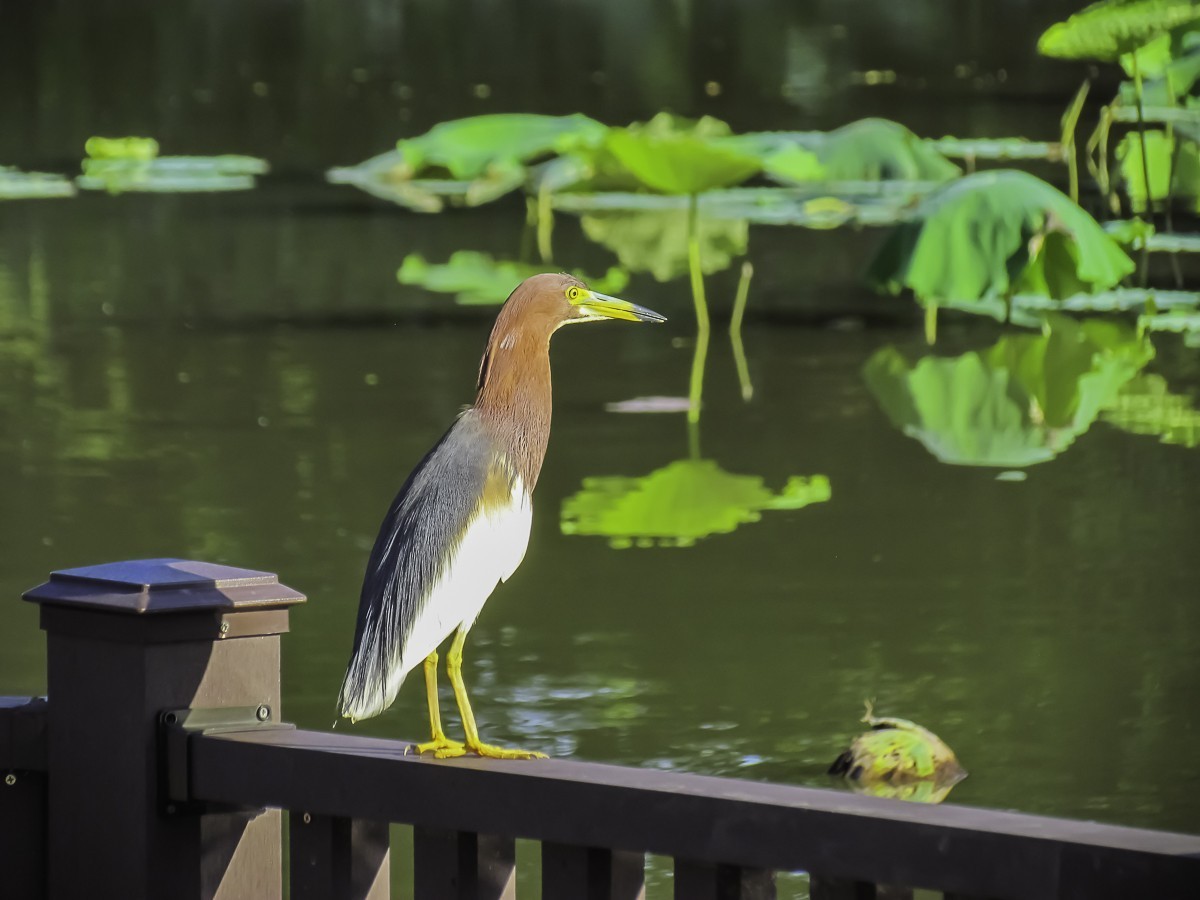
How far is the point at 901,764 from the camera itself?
466 centimetres

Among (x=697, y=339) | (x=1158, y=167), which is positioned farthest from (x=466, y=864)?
(x=1158, y=167)

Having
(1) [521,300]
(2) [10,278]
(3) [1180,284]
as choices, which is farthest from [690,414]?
(1) [521,300]

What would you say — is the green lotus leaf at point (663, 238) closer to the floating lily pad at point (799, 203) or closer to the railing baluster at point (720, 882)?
the floating lily pad at point (799, 203)

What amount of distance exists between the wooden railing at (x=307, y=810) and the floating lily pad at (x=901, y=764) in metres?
2.39

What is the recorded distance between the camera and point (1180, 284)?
12.1m

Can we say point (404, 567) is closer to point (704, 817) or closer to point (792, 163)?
point (704, 817)

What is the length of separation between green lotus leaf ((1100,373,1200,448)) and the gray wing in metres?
6.48

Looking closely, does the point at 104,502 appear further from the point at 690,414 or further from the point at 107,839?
the point at 107,839

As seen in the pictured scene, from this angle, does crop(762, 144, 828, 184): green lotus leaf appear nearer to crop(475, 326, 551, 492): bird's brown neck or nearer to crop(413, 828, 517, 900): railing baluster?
crop(475, 326, 551, 492): bird's brown neck

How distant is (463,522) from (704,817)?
559 millimetres

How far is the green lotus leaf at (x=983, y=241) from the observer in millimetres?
9766

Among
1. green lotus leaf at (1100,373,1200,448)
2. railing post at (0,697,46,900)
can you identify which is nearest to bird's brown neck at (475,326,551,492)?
railing post at (0,697,46,900)

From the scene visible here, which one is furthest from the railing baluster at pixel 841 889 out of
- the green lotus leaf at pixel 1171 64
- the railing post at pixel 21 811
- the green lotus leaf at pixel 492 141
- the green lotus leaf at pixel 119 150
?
the green lotus leaf at pixel 119 150

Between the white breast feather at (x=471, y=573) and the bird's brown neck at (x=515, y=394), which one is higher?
the bird's brown neck at (x=515, y=394)
